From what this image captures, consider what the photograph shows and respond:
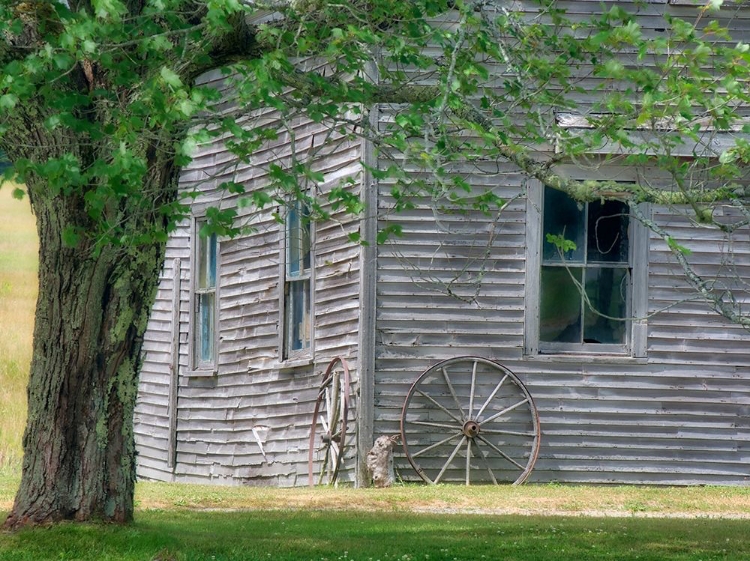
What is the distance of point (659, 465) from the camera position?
14375 millimetres

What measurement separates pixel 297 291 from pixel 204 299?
2.74m

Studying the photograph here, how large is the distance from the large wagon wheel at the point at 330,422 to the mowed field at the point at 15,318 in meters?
5.98

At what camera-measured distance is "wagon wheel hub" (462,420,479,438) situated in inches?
549

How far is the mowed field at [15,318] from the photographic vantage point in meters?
24.3

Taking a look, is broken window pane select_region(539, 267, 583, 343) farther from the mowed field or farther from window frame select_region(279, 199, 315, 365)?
the mowed field

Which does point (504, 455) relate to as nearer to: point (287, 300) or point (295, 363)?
point (295, 363)

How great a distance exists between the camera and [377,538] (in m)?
9.74

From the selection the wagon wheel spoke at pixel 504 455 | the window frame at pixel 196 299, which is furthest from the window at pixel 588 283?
the window frame at pixel 196 299

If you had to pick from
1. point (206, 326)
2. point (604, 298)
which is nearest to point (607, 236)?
point (604, 298)

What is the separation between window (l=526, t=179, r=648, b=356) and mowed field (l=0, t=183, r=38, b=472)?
839 centimetres

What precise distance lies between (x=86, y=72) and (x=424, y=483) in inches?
262

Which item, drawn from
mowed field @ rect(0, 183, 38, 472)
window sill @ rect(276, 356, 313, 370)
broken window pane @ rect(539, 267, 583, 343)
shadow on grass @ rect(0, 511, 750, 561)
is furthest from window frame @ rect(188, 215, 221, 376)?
shadow on grass @ rect(0, 511, 750, 561)

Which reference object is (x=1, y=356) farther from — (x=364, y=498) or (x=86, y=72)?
(x=86, y=72)

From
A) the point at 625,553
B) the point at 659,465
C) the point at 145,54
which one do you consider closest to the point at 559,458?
the point at 659,465
